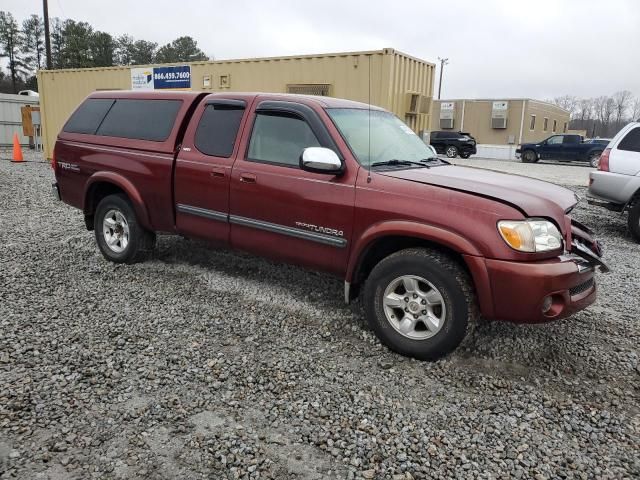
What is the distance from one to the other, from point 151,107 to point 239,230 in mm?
1799

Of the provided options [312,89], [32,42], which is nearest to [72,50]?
[32,42]

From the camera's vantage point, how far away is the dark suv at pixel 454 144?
27531 mm

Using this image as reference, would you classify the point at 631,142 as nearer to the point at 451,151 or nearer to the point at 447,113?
the point at 451,151

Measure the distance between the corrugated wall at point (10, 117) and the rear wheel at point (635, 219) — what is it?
23.3 metres

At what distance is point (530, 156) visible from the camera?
27.4 m

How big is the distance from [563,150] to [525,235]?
2624 cm

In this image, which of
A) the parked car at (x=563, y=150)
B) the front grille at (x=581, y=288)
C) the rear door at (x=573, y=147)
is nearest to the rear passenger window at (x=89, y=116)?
the front grille at (x=581, y=288)

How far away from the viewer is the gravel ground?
2.50m

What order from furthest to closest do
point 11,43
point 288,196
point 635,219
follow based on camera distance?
point 11,43 < point 635,219 < point 288,196

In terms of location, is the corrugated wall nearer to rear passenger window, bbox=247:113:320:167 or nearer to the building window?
the building window

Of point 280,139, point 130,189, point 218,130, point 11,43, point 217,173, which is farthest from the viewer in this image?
point 11,43

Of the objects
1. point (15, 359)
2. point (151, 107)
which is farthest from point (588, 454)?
point (151, 107)

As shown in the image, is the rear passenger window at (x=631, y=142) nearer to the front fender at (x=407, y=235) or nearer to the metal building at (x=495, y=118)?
the front fender at (x=407, y=235)

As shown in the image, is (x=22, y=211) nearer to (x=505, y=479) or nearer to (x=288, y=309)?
(x=288, y=309)
